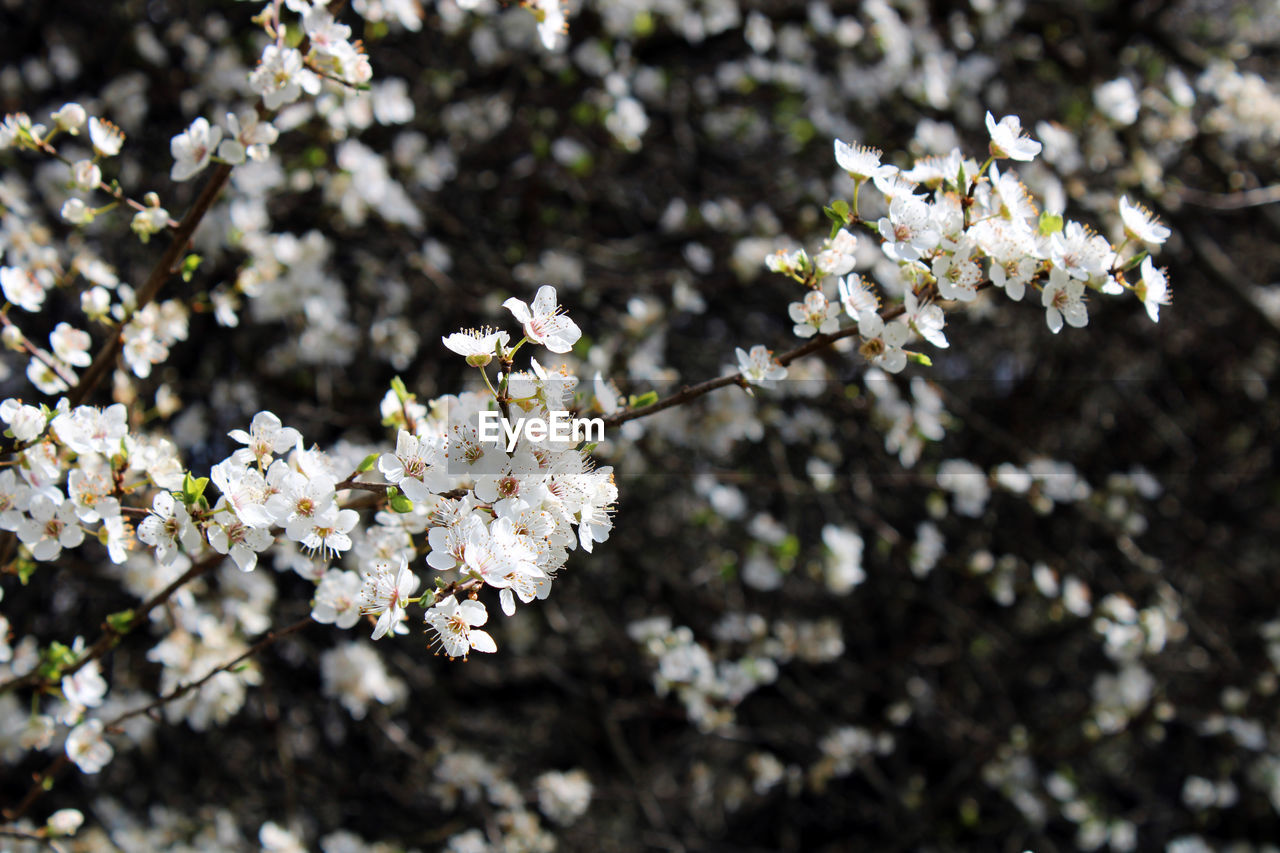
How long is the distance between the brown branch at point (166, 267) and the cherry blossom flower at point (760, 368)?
0.87m

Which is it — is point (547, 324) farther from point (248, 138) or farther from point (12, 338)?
point (12, 338)

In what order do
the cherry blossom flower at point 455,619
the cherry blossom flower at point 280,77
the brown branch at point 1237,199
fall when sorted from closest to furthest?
the cherry blossom flower at point 455,619 < the cherry blossom flower at point 280,77 < the brown branch at point 1237,199

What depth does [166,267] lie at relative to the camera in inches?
55.6

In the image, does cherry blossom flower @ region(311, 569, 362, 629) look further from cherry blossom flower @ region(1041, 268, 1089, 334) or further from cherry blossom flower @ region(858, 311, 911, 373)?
cherry blossom flower @ region(1041, 268, 1089, 334)

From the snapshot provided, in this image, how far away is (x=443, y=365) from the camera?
299 centimetres

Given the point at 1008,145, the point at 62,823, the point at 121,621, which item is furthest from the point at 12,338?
the point at 1008,145

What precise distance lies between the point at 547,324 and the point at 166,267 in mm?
756

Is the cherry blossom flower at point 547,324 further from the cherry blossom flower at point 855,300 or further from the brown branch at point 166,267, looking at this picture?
the brown branch at point 166,267

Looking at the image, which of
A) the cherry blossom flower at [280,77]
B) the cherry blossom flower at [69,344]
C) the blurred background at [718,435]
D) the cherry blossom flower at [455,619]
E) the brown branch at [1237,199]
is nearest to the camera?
the cherry blossom flower at [455,619]

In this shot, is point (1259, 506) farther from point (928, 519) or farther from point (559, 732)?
point (559, 732)

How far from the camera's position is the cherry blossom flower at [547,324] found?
3.47 feet

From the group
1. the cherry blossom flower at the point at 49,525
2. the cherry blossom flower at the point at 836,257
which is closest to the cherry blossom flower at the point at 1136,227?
the cherry blossom flower at the point at 836,257

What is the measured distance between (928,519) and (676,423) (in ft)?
3.49

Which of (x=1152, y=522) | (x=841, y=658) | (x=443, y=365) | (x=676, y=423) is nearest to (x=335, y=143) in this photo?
(x=443, y=365)
